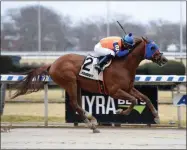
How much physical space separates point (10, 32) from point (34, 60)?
2.12m

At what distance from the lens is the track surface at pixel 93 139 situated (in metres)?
7.79

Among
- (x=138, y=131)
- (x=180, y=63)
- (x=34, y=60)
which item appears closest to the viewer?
(x=138, y=131)

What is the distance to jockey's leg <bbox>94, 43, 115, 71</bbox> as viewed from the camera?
899 centimetres

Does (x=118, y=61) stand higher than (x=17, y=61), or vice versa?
(x=118, y=61)

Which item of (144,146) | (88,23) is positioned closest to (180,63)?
(88,23)

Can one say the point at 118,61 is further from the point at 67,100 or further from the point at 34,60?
the point at 34,60

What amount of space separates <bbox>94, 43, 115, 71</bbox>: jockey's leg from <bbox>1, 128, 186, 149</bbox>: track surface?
1.38 meters

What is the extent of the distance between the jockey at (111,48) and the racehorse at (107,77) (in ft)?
0.39

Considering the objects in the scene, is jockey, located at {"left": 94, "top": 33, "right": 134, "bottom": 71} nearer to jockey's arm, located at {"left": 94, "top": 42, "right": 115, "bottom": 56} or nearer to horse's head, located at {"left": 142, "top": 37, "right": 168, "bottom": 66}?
jockey's arm, located at {"left": 94, "top": 42, "right": 115, "bottom": 56}

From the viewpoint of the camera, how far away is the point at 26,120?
11578 mm

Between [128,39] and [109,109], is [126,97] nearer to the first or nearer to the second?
[128,39]

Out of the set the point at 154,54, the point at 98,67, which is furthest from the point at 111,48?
the point at 154,54

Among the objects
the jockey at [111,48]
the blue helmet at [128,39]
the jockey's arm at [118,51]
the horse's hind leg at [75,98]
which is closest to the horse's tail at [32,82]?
the horse's hind leg at [75,98]

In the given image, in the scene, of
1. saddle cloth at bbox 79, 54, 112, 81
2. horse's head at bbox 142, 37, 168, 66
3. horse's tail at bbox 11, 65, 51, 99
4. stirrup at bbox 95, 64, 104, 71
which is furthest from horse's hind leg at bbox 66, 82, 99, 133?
horse's head at bbox 142, 37, 168, 66
